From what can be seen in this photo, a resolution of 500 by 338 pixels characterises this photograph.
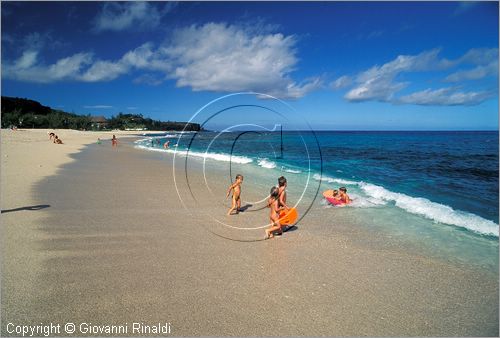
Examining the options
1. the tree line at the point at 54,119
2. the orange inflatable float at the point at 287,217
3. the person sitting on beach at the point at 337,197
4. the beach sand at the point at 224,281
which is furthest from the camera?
the tree line at the point at 54,119

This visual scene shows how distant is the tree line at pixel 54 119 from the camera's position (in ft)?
284

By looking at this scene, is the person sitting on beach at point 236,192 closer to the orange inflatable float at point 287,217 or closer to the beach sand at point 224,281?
the beach sand at point 224,281

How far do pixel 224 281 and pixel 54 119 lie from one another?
110652 mm

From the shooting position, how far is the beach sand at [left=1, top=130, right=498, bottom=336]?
4742mm

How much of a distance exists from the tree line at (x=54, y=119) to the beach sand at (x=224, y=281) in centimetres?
3985

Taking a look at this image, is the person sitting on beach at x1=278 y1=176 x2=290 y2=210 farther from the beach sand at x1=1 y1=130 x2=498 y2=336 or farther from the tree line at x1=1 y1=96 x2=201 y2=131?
the tree line at x1=1 y1=96 x2=201 y2=131

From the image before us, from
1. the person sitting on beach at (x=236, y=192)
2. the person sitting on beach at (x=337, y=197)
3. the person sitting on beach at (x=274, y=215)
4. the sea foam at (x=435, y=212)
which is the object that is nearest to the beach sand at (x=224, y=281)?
the person sitting on beach at (x=274, y=215)

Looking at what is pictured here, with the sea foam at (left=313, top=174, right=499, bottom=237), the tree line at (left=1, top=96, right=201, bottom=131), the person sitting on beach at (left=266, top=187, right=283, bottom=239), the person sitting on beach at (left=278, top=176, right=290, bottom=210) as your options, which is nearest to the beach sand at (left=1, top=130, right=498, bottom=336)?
the person sitting on beach at (left=266, top=187, right=283, bottom=239)

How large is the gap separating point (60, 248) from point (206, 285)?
152 inches

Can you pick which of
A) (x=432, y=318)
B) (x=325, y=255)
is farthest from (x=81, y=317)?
(x=432, y=318)

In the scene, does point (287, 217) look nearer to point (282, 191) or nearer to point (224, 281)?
point (282, 191)

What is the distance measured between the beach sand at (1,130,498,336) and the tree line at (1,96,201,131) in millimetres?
39854

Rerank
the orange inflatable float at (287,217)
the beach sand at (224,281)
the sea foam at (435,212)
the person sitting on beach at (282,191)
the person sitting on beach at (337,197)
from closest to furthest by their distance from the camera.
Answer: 1. the beach sand at (224,281)
2. the person sitting on beach at (282,191)
3. the orange inflatable float at (287,217)
4. the sea foam at (435,212)
5. the person sitting on beach at (337,197)

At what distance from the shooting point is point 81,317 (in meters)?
4.67
